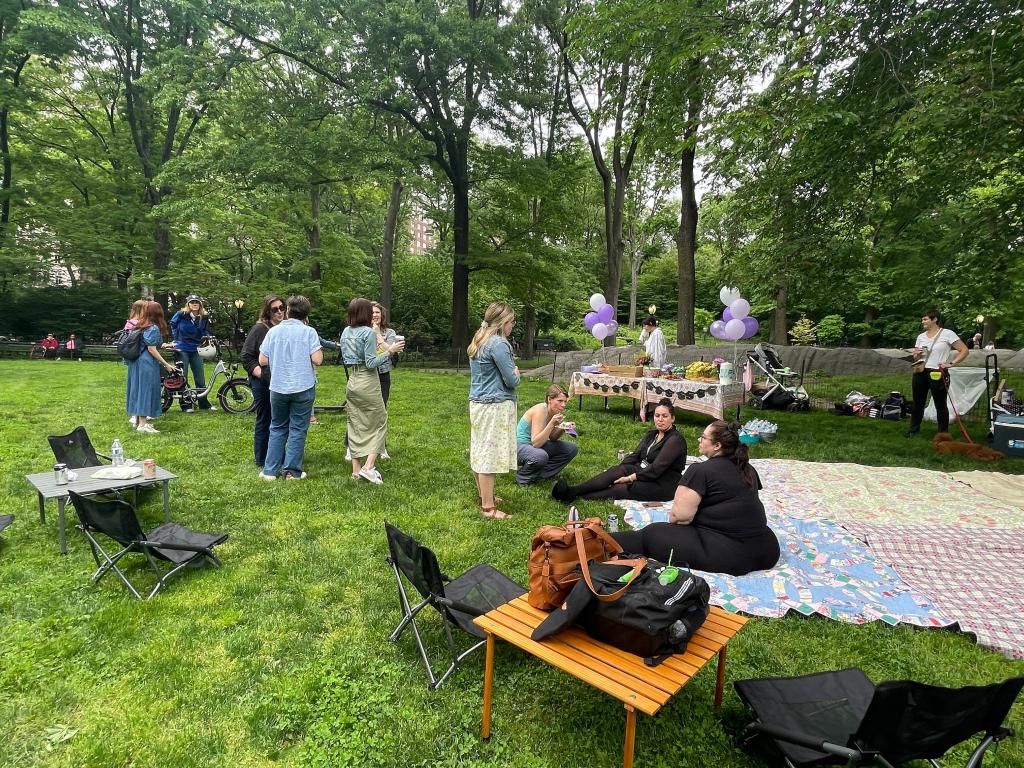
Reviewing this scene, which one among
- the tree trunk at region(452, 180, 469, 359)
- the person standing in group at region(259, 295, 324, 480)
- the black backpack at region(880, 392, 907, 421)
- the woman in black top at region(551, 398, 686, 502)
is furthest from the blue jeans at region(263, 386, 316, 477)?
the tree trunk at region(452, 180, 469, 359)

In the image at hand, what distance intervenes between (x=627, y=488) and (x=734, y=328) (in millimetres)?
5864

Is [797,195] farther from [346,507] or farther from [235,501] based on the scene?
[235,501]

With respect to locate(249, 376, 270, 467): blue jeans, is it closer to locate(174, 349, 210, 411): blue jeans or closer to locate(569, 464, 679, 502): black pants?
locate(569, 464, 679, 502): black pants

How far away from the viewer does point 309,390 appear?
18.1 feet

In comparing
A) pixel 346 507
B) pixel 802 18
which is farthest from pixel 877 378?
pixel 346 507

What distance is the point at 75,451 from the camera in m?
4.97

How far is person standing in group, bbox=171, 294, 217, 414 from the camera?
8875 mm

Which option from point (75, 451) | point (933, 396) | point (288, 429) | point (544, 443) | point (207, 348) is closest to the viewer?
point (75, 451)

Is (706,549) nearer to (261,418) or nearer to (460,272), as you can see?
(261,418)

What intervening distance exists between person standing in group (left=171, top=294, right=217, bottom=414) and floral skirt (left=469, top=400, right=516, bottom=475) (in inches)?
255

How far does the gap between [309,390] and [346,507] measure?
1.30m

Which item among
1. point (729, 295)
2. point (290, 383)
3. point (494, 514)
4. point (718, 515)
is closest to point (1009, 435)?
point (729, 295)

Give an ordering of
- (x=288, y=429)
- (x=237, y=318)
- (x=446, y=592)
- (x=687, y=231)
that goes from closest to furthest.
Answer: (x=446, y=592), (x=288, y=429), (x=687, y=231), (x=237, y=318)

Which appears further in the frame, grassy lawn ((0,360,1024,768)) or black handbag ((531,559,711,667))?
grassy lawn ((0,360,1024,768))
